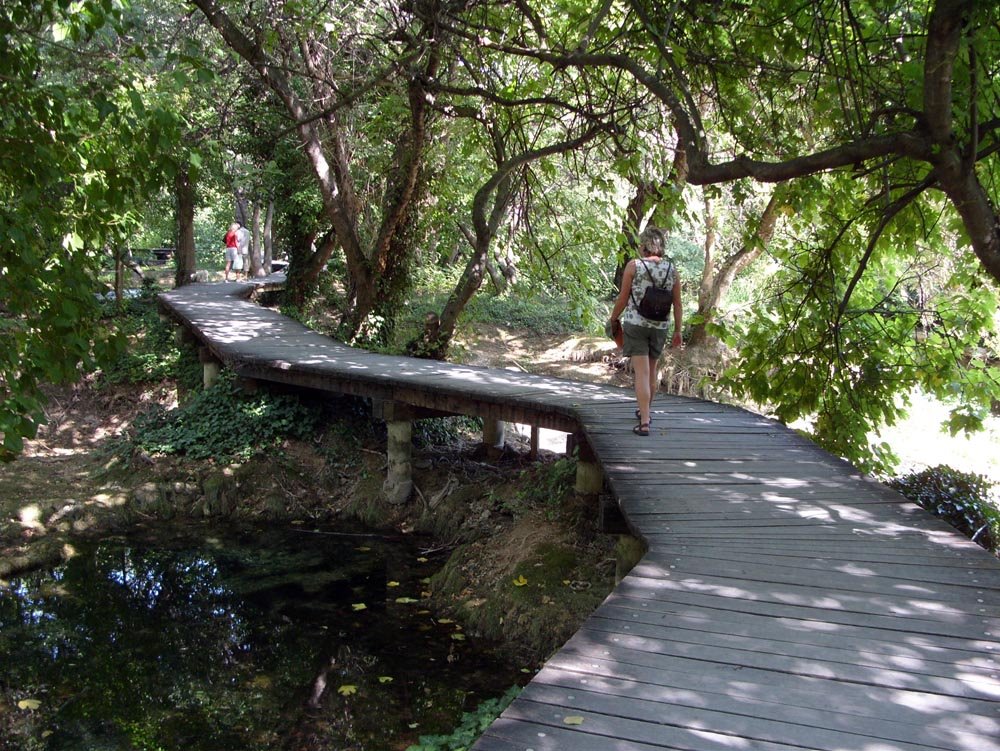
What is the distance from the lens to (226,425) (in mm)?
11969

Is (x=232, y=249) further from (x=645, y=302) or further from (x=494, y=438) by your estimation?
(x=645, y=302)

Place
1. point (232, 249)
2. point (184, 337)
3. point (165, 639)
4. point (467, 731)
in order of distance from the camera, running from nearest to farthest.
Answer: point (467, 731) → point (165, 639) → point (184, 337) → point (232, 249)

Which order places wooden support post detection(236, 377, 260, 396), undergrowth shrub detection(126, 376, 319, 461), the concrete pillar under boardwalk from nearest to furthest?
the concrete pillar under boardwalk
undergrowth shrub detection(126, 376, 319, 461)
wooden support post detection(236, 377, 260, 396)

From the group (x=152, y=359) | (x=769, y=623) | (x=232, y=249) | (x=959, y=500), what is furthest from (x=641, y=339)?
(x=232, y=249)

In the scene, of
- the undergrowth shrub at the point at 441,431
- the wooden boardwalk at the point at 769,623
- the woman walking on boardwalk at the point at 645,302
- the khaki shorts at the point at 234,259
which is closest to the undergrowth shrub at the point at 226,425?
the undergrowth shrub at the point at 441,431

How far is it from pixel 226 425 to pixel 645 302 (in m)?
7.32

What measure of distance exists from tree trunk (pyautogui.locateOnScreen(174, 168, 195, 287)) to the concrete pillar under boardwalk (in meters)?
9.75

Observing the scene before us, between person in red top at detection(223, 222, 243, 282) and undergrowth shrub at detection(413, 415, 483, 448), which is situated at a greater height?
person in red top at detection(223, 222, 243, 282)

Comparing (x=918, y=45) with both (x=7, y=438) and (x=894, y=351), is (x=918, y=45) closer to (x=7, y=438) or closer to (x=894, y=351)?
(x=894, y=351)

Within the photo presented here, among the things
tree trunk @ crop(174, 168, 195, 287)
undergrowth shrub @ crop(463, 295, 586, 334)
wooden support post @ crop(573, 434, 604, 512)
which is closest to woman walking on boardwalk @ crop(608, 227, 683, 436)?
wooden support post @ crop(573, 434, 604, 512)

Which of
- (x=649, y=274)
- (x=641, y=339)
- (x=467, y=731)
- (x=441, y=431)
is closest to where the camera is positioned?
(x=467, y=731)

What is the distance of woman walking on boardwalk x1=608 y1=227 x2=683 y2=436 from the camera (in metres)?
6.74

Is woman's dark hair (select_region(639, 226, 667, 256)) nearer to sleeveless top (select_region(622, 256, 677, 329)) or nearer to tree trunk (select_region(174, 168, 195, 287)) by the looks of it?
sleeveless top (select_region(622, 256, 677, 329))

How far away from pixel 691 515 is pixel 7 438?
3.78 metres
